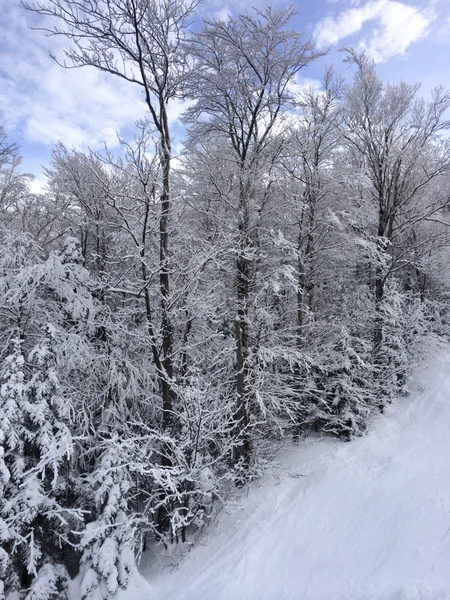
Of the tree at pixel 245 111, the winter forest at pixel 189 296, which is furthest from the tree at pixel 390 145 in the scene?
the tree at pixel 245 111

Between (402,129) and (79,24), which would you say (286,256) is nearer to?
(402,129)

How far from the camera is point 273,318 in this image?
33.0 feet

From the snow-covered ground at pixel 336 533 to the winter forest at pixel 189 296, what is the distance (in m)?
0.71

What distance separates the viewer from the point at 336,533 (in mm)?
7090

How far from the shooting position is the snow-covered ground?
5785 mm

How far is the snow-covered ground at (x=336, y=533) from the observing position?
579 centimetres

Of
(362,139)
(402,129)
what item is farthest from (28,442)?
(402,129)

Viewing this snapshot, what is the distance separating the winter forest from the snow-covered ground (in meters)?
0.71

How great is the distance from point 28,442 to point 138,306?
4.42 metres

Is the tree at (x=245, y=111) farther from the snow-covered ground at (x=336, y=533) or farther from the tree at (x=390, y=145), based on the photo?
the tree at (x=390, y=145)

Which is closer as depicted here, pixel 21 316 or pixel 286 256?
pixel 21 316

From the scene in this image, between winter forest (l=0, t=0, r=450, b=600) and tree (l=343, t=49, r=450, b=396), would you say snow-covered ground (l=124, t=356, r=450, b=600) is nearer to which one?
winter forest (l=0, t=0, r=450, b=600)

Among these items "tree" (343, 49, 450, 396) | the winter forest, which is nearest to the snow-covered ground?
the winter forest

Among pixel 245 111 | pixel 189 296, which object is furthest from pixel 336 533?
pixel 245 111
